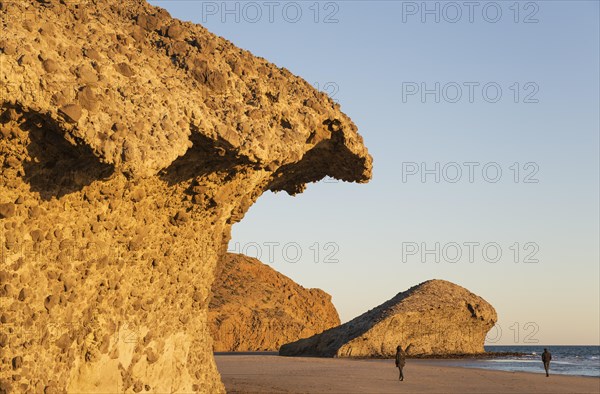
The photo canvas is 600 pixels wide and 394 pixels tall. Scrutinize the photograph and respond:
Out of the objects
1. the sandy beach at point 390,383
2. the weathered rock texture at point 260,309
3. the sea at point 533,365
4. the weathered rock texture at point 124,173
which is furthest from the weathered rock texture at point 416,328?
the weathered rock texture at point 124,173

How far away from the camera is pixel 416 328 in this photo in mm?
44562

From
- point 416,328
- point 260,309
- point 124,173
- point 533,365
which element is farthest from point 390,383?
point 260,309

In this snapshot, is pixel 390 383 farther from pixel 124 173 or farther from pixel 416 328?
pixel 416 328

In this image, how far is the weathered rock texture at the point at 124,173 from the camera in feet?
25.1

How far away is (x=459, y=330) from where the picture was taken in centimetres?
4734

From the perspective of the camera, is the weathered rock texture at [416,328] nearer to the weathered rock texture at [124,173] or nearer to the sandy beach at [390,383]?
the sandy beach at [390,383]

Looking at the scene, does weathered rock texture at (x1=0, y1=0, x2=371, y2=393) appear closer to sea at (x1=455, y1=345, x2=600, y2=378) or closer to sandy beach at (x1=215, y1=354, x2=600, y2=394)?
sandy beach at (x1=215, y1=354, x2=600, y2=394)

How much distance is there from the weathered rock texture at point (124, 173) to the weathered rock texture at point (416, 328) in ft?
104

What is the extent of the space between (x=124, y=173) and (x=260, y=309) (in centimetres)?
6784

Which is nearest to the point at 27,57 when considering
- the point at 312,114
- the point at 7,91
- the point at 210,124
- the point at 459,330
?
the point at 7,91

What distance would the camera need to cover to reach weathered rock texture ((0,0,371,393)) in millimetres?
7652

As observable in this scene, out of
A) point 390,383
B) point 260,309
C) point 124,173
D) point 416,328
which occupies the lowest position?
point 390,383

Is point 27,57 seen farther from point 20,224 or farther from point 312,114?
point 312,114

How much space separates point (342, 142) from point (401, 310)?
110 feet
